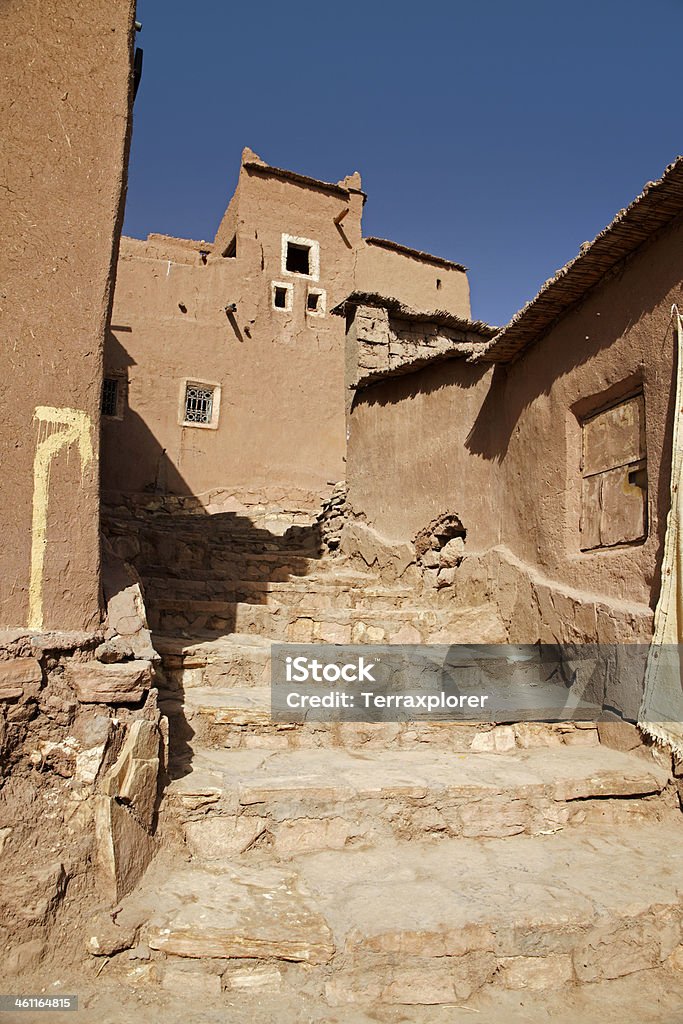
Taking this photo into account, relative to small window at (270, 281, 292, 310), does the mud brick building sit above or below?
below

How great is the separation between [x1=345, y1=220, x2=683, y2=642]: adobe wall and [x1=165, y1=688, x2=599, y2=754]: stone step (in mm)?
910

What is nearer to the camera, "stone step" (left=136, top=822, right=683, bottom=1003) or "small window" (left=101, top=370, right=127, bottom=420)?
"stone step" (left=136, top=822, right=683, bottom=1003)

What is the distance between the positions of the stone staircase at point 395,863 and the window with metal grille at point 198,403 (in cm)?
881

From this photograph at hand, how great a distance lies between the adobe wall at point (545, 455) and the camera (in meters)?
4.69

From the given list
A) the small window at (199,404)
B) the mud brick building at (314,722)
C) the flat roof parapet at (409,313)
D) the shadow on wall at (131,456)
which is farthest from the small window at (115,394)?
the mud brick building at (314,722)

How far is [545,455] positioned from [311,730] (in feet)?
10.1

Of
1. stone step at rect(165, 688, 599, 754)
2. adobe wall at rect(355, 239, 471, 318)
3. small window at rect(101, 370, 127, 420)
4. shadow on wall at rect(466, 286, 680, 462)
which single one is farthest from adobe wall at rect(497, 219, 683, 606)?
adobe wall at rect(355, 239, 471, 318)

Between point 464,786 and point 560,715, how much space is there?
146 centimetres

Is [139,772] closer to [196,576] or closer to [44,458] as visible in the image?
[44,458]

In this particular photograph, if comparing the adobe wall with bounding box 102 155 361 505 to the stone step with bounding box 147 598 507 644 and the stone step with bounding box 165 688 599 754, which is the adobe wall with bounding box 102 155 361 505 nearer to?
the stone step with bounding box 147 598 507 644

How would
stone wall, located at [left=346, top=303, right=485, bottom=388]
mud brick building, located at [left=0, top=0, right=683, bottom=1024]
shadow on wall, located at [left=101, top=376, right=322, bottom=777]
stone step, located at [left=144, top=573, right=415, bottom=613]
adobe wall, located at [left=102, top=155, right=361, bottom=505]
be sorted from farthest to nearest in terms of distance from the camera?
1. adobe wall, located at [left=102, top=155, right=361, bottom=505]
2. stone wall, located at [left=346, top=303, right=485, bottom=388]
3. stone step, located at [left=144, top=573, right=415, bottom=613]
4. shadow on wall, located at [left=101, top=376, right=322, bottom=777]
5. mud brick building, located at [left=0, top=0, right=683, bottom=1024]

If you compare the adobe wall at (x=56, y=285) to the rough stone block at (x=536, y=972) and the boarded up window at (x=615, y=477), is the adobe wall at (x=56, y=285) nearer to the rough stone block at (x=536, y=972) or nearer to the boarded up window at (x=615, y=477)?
the rough stone block at (x=536, y=972)

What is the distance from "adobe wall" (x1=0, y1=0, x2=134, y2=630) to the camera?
3.62 metres

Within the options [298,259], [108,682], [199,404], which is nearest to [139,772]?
[108,682]
